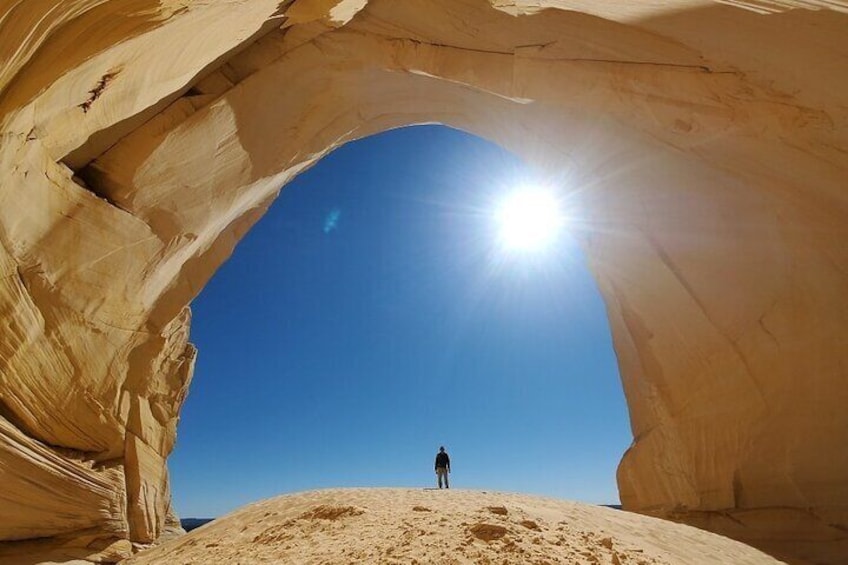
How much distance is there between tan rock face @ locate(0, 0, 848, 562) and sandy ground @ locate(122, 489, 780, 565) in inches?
121

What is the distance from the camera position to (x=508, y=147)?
567 inches

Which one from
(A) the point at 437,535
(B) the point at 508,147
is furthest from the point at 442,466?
(B) the point at 508,147

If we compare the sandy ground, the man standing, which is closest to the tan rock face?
the sandy ground

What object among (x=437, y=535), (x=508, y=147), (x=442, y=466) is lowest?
(x=437, y=535)

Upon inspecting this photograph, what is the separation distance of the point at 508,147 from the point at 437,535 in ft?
37.7

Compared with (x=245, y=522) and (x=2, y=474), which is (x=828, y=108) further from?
(x=2, y=474)

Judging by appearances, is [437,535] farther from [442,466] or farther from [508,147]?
[508,147]

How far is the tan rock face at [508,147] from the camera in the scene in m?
6.85

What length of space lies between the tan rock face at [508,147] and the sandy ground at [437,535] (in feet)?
10.1

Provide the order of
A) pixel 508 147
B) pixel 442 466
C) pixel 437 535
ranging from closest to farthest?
pixel 437 535
pixel 442 466
pixel 508 147

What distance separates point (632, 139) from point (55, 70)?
10.2 m

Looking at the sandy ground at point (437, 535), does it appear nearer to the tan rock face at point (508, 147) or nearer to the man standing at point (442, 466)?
the tan rock face at point (508, 147)

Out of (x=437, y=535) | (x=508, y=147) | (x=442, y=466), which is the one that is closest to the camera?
(x=437, y=535)

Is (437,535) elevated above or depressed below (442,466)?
below
